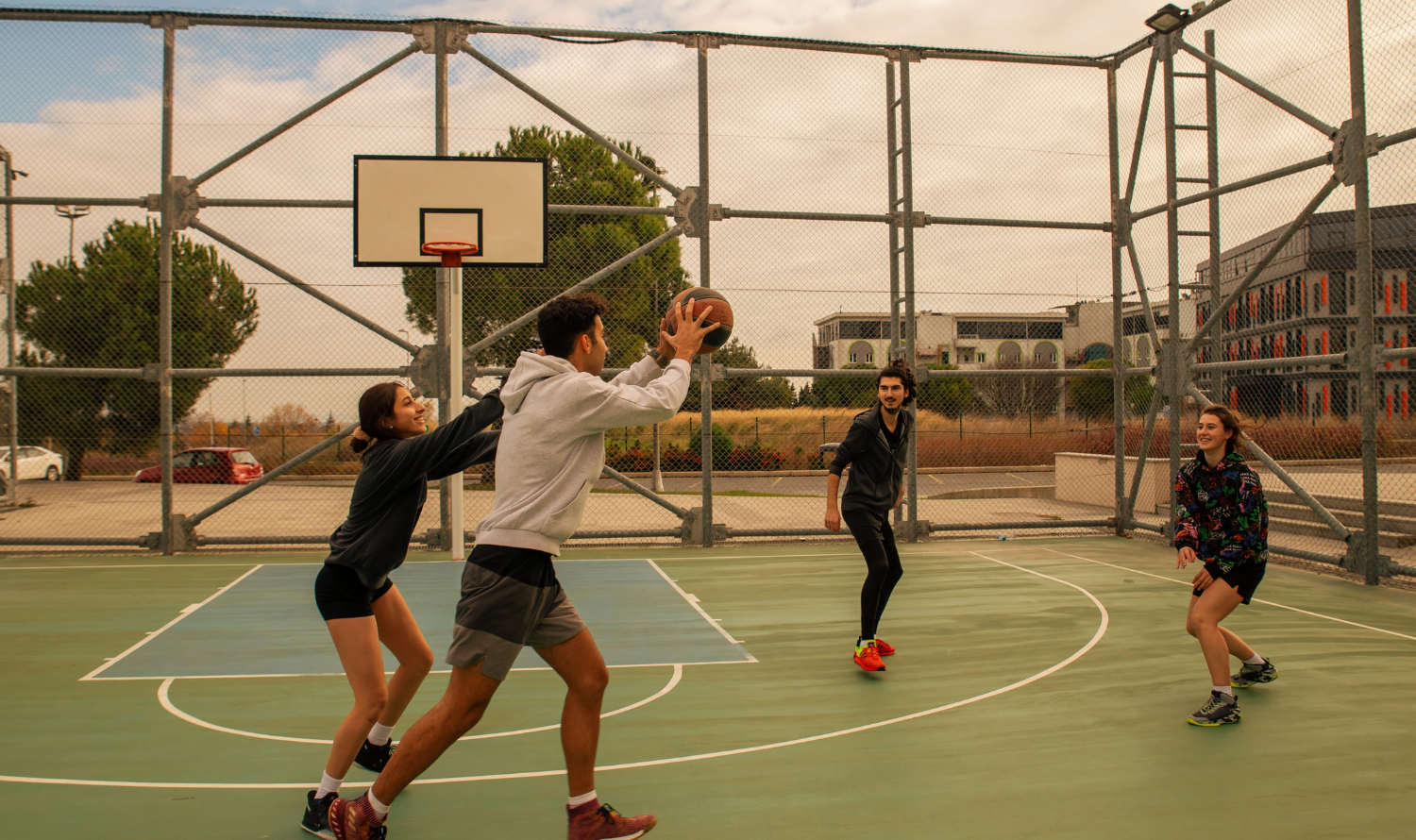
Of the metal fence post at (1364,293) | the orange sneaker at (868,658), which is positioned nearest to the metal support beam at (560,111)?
the orange sneaker at (868,658)

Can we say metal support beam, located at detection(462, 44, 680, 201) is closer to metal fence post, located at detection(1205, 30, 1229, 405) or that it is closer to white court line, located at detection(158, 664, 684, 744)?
metal fence post, located at detection(1205, 30, 1229, 405)

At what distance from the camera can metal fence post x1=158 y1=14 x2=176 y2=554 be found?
964 centimetres

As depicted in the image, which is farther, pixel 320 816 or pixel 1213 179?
pixel 1213 179

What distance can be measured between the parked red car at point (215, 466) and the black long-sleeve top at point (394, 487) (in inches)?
425

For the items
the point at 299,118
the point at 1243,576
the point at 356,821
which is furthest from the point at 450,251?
the point at 1243,576

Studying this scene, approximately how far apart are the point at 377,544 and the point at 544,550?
0.77 meters

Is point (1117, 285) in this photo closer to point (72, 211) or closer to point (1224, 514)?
point (1224, 514)

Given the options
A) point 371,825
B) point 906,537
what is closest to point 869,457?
point 371,825

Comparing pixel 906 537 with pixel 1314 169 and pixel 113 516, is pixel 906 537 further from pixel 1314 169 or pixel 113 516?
pixel 113 516

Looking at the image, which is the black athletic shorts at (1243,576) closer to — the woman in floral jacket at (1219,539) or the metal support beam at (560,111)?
the woman in floral jacket at (1219,539)

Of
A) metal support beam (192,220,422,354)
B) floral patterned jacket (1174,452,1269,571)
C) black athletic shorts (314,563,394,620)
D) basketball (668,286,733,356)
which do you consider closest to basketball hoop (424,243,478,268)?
metal support beam (192,220,422,354)

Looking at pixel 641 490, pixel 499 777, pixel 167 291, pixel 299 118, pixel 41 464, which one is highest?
pixel 299 118

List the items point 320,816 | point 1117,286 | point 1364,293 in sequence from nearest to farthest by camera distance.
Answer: point 320,816 < point 1364,293 < point 1117,286

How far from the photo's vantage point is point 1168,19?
34.1ft
